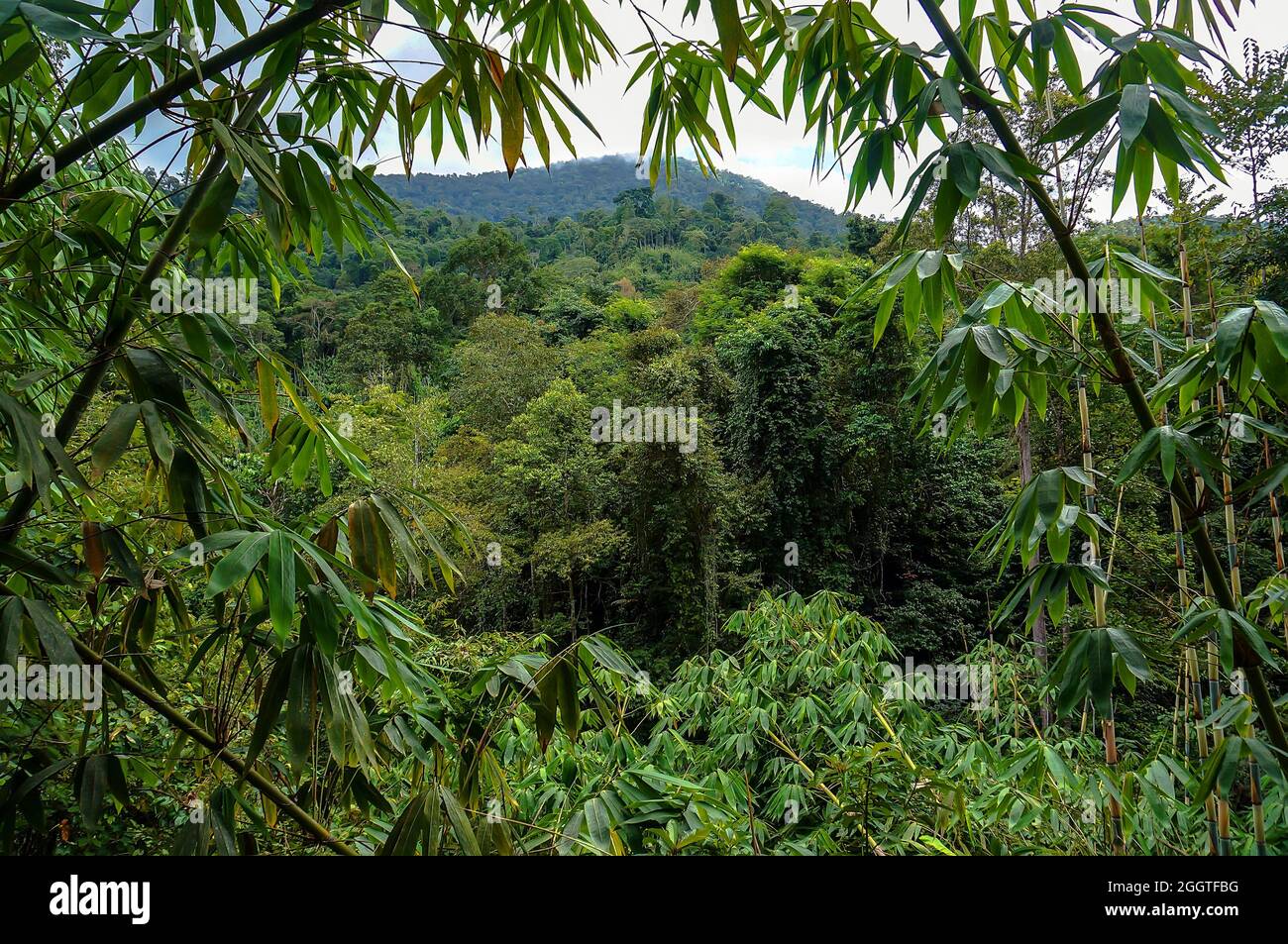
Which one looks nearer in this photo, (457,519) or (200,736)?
(200,736)

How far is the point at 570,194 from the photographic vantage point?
1344 inches

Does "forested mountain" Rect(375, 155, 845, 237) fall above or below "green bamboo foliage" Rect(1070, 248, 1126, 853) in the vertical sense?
above

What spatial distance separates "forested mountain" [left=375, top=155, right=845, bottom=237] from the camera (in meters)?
28.7

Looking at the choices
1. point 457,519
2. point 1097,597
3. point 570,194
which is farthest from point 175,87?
point 570,194

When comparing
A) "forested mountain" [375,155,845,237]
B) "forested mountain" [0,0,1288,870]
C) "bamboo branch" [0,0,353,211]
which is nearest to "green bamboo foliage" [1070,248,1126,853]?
"forested mountain" [0,0,1288,870]

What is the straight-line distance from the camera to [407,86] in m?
0.82

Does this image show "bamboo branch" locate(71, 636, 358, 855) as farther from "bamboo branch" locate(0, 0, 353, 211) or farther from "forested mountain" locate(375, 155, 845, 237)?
"forested mountain" locate(375, 155, 845, 237)

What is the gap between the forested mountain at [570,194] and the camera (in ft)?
94.0

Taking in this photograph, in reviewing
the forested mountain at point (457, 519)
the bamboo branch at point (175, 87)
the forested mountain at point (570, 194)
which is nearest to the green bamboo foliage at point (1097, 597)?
the forested mountain at point (457, 519)

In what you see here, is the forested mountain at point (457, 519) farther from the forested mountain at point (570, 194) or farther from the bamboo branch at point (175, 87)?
the forested mountain at point (570, 194)

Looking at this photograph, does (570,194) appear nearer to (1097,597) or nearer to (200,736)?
(1097,597)

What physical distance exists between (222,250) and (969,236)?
804 cm
